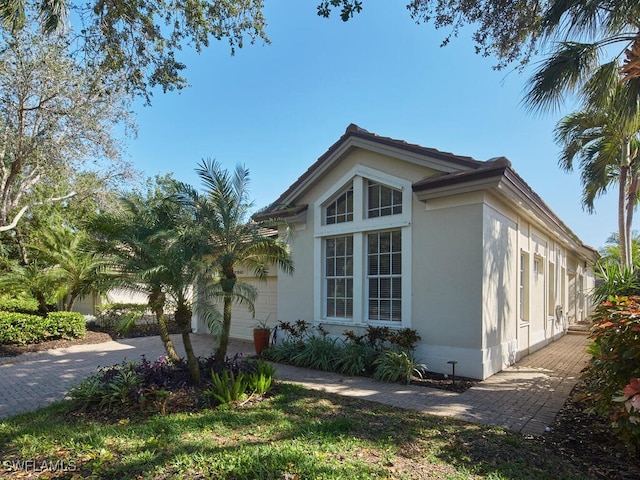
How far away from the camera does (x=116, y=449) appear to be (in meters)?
4.19

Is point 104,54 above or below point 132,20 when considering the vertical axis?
below

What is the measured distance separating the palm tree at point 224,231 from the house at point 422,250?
1.37 meters

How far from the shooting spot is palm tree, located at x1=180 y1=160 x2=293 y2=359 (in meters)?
6.95

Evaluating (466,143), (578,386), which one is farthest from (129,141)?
(578,386)

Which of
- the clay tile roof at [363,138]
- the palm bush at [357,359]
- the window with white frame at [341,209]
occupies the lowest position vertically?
the palm bush at [357,359]

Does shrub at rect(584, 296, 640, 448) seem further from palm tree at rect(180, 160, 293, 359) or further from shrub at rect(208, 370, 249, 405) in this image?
palm tree at rect(180, 160, 293, 359)

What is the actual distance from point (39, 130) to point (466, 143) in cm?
1513

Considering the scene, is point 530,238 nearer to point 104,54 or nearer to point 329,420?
point 329,420

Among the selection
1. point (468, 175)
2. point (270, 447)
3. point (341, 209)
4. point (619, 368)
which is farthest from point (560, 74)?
point (270, 447)

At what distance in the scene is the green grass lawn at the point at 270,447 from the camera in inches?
145

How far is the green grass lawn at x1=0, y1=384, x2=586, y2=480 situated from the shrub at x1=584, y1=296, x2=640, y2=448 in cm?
78

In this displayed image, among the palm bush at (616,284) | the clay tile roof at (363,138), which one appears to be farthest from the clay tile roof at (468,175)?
the palm bush at (616,284)

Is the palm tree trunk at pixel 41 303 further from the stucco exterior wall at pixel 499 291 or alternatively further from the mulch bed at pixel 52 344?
the stucco exterior wall at pixel 499 291

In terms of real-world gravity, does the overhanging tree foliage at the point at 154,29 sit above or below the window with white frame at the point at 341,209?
above
